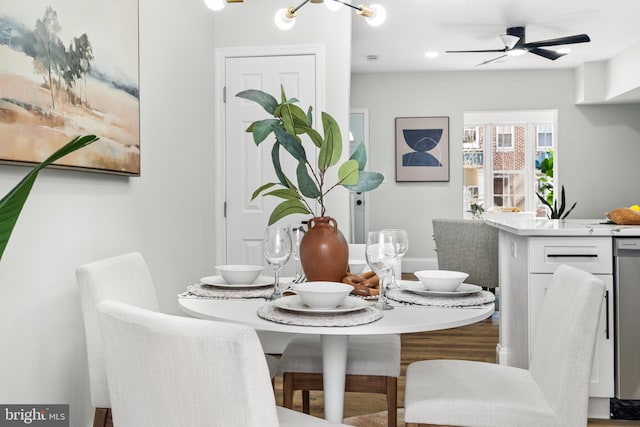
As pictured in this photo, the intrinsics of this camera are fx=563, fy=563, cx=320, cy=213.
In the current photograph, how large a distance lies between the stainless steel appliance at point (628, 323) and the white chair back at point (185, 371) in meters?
2.21

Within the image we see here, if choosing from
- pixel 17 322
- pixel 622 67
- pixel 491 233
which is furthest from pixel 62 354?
pixel 622 67

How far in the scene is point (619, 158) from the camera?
7379mm

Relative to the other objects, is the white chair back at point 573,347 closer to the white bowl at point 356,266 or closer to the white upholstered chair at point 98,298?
the white bowl at point 356,266

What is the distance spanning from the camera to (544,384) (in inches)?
64.7

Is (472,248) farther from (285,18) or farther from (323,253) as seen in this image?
(323,253)

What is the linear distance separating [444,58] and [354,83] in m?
1.33

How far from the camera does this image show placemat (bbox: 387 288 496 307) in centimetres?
168

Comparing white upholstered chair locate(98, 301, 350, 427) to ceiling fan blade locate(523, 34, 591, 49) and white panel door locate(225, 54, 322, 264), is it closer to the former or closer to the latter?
white panel door locate(225, 54, 322, 264)

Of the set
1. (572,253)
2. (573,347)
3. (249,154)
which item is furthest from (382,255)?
(249,154)

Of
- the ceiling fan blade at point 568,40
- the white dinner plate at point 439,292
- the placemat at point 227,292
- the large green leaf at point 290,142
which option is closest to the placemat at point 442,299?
the white dinner plate at point 439,292

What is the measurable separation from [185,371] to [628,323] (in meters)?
Answer: 2.37

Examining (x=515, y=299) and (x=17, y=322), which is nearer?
(x=17, y=322)

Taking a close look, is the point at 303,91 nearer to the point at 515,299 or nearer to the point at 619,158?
the point at 515,299

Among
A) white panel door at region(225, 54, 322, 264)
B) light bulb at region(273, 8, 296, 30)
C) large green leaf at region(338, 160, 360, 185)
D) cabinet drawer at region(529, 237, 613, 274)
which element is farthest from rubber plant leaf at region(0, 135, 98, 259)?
white panel door at region(225, 54, 322, 264)
